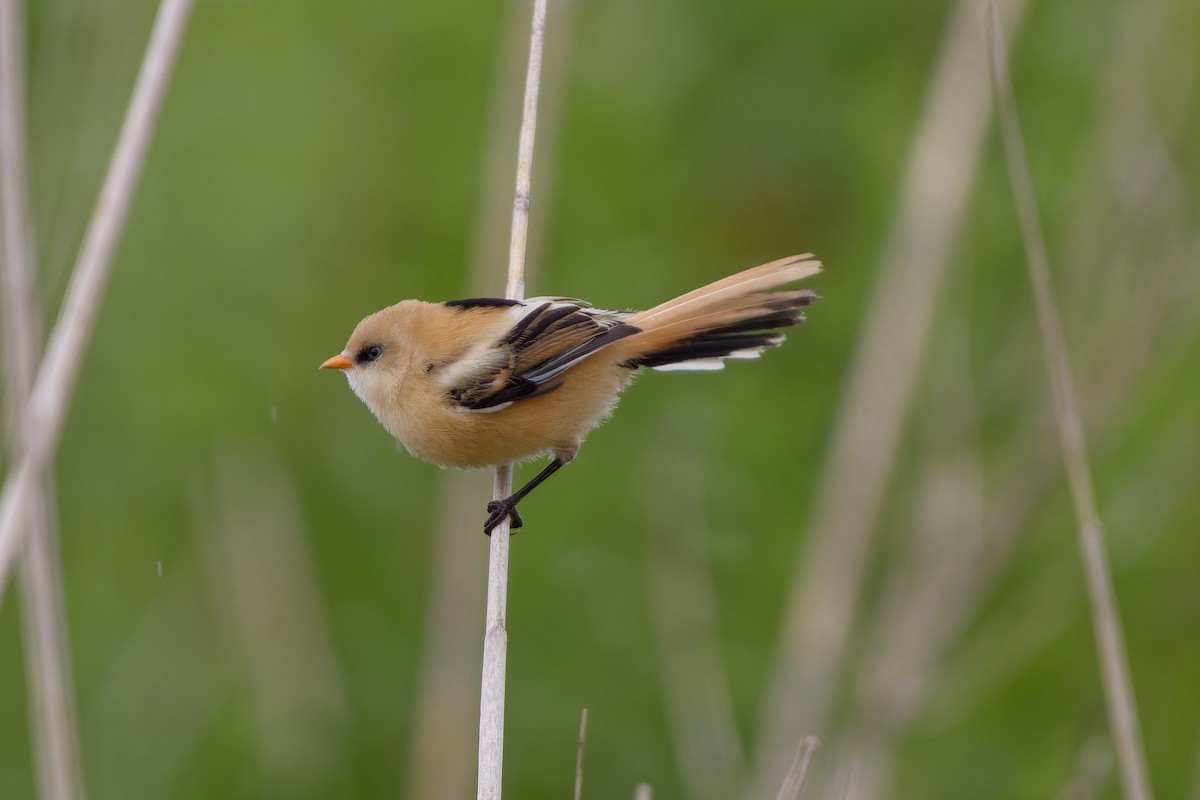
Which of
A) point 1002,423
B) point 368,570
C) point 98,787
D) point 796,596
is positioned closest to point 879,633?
point 796,596

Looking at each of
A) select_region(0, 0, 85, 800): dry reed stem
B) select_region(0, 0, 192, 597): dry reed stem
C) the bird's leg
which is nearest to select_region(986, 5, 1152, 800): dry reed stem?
the bird's leg

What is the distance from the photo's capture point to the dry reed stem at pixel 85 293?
10.0 feet

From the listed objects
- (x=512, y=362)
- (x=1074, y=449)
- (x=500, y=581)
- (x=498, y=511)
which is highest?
(x=512, y=362)

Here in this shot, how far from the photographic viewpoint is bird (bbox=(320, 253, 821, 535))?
11.1ft

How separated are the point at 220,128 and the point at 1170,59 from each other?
3.72 meters

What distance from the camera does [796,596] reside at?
14.1 feet

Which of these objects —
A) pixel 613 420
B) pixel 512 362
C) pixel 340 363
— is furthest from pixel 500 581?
pixel 613 420

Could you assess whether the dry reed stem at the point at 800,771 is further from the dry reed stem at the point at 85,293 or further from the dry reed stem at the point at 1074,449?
the dry reed stem at the point at 85,293

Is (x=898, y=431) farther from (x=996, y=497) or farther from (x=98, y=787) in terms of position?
(x=98, y=787)

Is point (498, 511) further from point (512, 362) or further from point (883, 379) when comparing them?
point (883, 379)

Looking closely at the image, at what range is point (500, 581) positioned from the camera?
2957 mm

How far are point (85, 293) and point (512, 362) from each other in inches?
43.1

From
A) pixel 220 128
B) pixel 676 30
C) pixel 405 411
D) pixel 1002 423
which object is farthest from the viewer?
pixel 676 30

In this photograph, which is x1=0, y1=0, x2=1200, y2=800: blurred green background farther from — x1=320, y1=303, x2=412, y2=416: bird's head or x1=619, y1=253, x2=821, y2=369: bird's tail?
x1=619, y1=253, x2=821, y2=369: bird's tail
